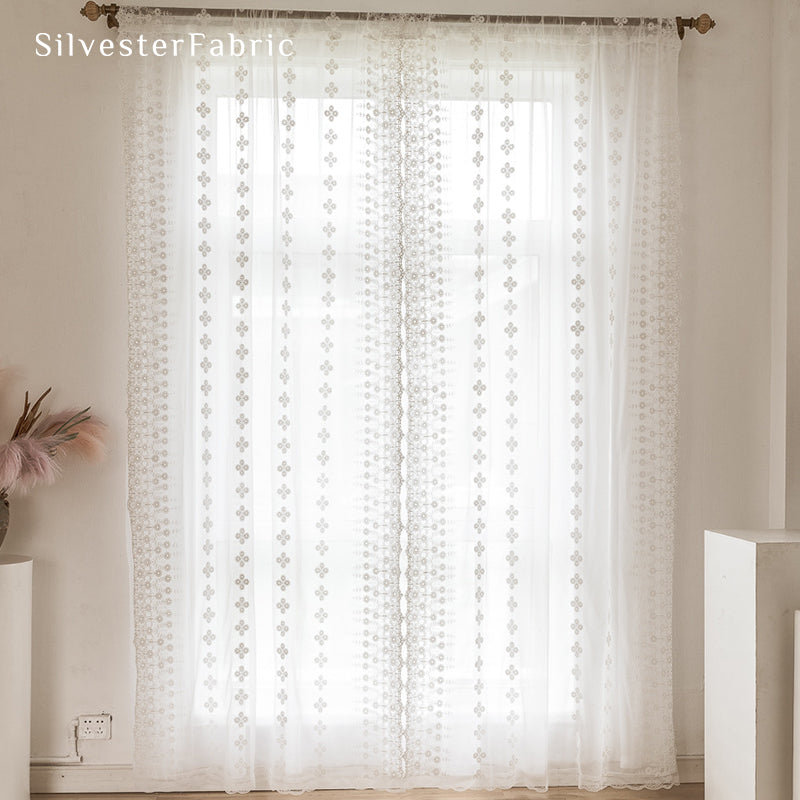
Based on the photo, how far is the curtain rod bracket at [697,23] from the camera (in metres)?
2.37

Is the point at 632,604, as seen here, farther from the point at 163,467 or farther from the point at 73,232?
the point at 73,232

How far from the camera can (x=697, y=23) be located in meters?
2.39

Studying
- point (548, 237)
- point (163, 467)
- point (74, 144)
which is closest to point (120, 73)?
point (74, 144)

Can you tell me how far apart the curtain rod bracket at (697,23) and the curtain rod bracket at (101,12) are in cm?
180

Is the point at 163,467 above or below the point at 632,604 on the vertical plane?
above

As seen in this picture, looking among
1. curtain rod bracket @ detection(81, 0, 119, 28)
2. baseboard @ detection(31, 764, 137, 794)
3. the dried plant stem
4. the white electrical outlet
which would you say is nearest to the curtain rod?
curtain rod bracket @ detection(81, 0, 119, 28)

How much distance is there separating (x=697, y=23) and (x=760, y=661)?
1.96 meters

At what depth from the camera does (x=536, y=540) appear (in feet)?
7.96

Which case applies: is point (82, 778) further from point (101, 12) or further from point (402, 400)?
point (101, 12)

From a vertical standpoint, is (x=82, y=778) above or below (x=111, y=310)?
below

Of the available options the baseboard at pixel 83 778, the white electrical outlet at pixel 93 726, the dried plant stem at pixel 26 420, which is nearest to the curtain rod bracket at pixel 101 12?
the dried plant stem at pixel 26 420

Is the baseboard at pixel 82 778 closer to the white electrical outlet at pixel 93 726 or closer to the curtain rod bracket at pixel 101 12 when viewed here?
the white electrical outlet at pixel 93 726

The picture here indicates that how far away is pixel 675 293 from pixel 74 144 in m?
2.04

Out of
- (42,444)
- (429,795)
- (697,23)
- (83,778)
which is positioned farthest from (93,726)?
(697,23)
